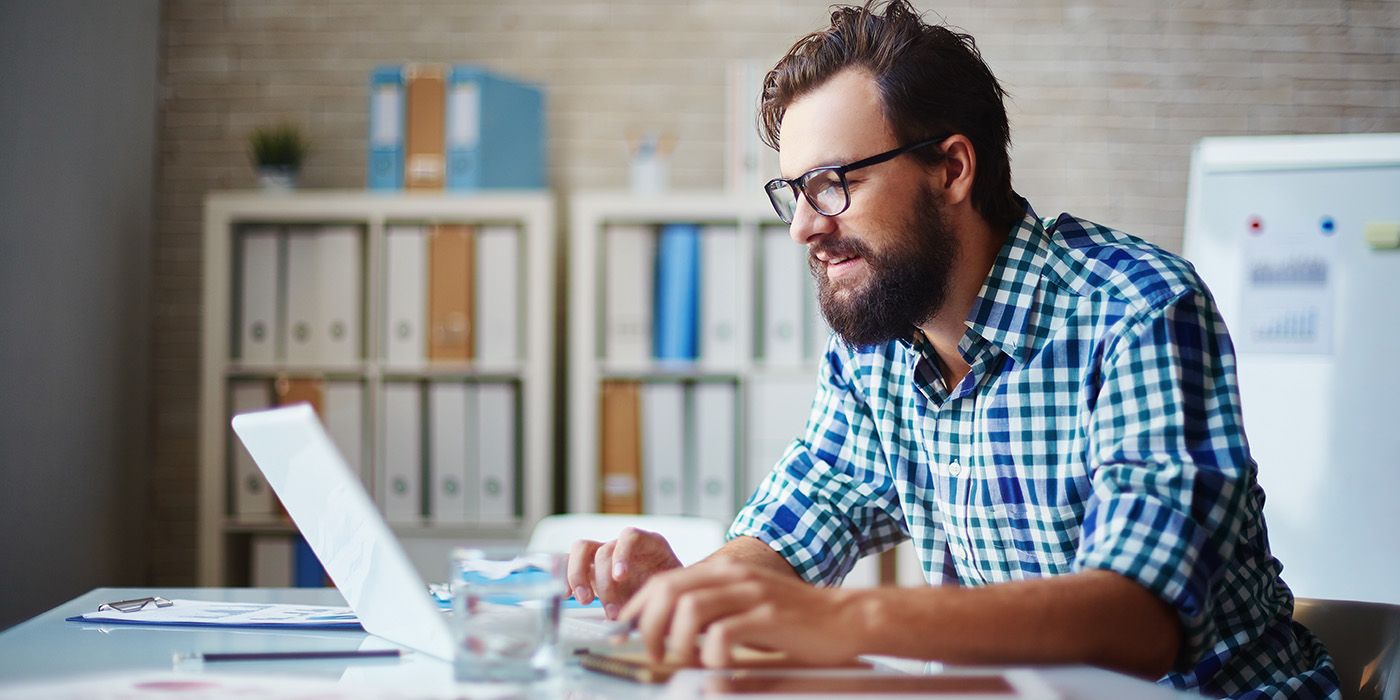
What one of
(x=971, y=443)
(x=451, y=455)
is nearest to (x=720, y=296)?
(x=451, y=455)

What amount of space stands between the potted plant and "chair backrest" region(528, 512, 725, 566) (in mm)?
1539

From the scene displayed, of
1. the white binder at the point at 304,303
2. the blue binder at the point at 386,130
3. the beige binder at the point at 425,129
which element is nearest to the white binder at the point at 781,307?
the beige binder at the point at 425,129

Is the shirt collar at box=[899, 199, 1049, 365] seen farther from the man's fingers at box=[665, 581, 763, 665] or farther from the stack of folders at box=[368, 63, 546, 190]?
the stack of folders at box=[368, 63, 546, 190]

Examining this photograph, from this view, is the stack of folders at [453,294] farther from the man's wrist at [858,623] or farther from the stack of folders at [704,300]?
the man's wrist at [858,623]

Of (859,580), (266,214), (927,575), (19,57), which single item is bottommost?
(859,580)

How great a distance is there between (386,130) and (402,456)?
81 centimetres

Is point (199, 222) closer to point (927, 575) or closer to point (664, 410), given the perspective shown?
point (664, 410)

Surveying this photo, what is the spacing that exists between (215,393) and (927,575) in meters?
2.10

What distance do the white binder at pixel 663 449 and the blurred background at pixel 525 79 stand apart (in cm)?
68

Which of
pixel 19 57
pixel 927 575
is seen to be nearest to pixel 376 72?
pixel 19 57

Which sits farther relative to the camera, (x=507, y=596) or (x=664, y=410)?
(x=664, y=410)

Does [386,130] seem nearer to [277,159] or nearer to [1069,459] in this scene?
[277,159]

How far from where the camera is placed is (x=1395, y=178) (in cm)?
257

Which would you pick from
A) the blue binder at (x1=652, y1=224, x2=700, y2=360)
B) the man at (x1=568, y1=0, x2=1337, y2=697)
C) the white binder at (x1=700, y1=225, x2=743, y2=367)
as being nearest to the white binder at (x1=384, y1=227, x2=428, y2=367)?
the blue binder at (x1=652, y1=224, x2=700, y2=360)
